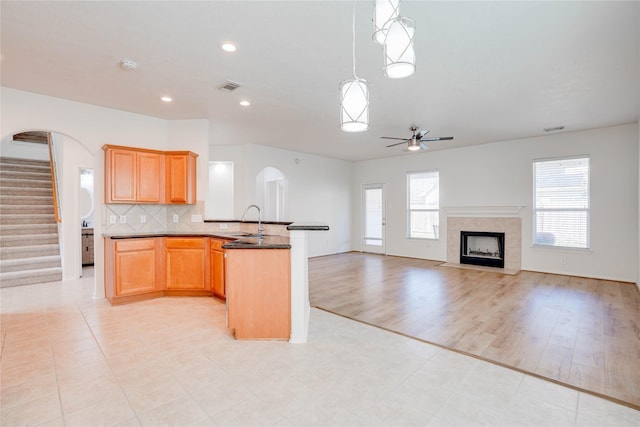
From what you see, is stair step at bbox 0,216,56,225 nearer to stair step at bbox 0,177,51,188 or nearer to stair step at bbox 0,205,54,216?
stair step at bbox 0,205,54,216

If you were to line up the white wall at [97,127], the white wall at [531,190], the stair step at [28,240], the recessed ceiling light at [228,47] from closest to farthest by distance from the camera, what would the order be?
the recessed ceiling light at [228,47] < the white wall at [97,127] < the white wall at [531,190] < the stair step at [28,240]

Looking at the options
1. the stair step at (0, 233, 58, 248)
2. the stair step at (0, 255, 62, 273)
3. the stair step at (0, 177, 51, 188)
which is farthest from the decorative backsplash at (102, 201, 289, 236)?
the stair step at (0, 177, 51, 188)

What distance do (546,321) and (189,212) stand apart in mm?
4951

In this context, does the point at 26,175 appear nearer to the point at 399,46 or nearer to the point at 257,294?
the point at 257,294

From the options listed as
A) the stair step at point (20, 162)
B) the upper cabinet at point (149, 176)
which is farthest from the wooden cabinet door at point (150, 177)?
the stair step at point (20, 162)

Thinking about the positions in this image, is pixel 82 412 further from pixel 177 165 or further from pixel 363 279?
pixel 363 279

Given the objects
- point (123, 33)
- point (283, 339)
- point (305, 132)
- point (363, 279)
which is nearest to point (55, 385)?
point (283, 339)

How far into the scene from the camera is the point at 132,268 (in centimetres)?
422

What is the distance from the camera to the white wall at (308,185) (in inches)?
280

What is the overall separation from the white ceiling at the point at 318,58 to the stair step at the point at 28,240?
3.39m

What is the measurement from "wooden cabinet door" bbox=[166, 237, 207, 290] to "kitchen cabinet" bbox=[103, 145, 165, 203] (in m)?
0.75

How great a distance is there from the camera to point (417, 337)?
308cm

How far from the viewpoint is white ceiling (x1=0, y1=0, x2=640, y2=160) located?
2.36 meters

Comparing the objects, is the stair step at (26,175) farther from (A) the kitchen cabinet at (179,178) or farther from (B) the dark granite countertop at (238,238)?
(A) the kitchen cabinet at (179,178)
